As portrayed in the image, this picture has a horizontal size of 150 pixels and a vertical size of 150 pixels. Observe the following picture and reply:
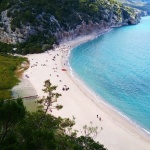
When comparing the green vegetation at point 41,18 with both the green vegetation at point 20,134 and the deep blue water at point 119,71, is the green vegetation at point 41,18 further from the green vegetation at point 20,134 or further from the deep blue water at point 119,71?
the green vegetation at point 20,134

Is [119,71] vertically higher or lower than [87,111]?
lower

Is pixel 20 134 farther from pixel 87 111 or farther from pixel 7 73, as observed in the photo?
pixel 7 73

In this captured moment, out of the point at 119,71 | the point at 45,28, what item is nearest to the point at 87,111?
the point at 119,71

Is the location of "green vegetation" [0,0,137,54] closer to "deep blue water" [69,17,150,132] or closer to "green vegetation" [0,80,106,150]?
"deep blue water" [69,17,150,132]

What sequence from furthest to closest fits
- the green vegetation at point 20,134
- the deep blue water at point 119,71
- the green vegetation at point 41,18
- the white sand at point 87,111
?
the green vegetation at point 41,18 → the deep blue water at point 119,71 → the white sand at point 87,111 → the green vegetation at point 20,134

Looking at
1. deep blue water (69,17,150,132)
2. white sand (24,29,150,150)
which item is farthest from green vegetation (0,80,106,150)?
deep blue water (69,17,150,132)

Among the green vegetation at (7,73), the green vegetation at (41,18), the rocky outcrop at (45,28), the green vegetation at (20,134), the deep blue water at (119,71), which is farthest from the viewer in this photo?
the rocky outcrop at (45,28)

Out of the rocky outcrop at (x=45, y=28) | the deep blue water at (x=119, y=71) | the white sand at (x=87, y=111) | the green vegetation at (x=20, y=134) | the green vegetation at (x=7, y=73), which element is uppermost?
the green vegetation at (x=20, y=134)

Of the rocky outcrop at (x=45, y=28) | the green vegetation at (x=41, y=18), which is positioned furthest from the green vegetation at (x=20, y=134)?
the rocky outcrop at (x=45, y=28)
